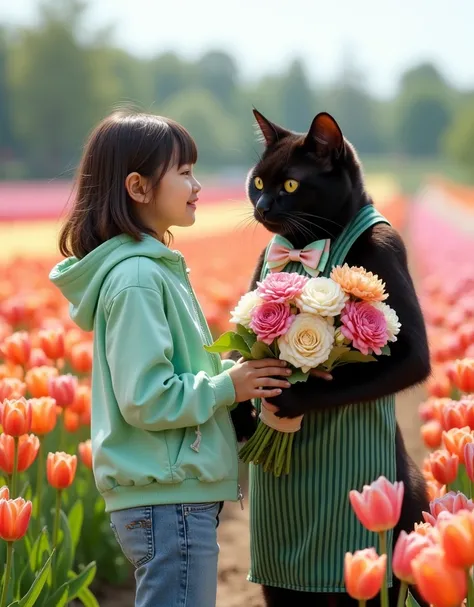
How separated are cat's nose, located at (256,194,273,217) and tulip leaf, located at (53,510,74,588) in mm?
1114

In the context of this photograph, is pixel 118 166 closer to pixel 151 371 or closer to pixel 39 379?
pixel 151 371

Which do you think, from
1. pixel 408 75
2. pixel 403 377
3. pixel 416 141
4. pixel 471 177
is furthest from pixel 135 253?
pixel 408 75

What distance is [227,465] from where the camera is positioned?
2264 mm

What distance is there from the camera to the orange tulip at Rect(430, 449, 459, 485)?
2.48 m

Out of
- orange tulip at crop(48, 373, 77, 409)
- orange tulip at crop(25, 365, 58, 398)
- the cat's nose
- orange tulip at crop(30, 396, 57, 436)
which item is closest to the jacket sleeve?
the cat's nose

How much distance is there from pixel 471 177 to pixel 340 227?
5842 centimetres

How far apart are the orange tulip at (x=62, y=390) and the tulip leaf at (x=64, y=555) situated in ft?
1.17

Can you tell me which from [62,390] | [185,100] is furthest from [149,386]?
[185,100]

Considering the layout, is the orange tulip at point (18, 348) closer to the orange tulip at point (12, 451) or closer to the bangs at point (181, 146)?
the orange tulip at point (12, 451)

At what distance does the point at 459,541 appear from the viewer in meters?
1.42

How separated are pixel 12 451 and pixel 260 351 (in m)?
0.79

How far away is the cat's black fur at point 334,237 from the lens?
2.29 metres

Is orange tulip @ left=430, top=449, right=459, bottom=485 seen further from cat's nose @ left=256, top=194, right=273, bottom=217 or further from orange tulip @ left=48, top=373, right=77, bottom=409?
orange tulip @ left=48, top=373, right=77, bottom=409

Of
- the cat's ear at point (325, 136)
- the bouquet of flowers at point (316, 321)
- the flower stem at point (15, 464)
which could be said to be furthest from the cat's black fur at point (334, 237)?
the flower stem at point (15, 464)
